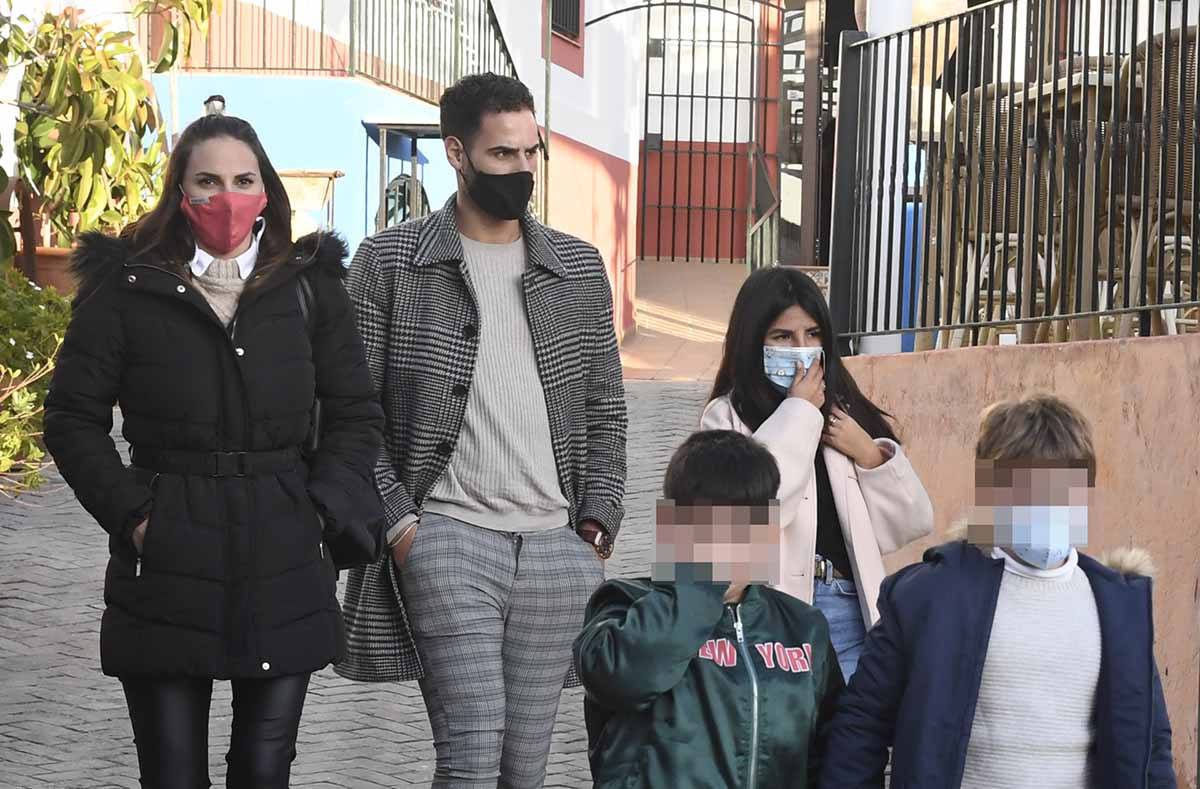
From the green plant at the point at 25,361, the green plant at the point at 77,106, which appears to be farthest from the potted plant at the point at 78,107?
the green plant at the point at 25,361

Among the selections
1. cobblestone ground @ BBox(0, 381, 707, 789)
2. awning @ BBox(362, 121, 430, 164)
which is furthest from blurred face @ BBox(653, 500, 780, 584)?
awning @ BBox(362, 121, 430, 164)

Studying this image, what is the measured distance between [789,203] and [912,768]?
70.3 feet

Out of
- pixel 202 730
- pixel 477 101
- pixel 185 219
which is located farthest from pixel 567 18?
pixel 202 730

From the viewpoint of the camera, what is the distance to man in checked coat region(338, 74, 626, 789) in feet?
14.3

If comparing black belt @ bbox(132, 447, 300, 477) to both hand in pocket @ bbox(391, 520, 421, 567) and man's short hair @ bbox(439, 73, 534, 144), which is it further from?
man's short hair @ bbox(439, 73, 534, 144)

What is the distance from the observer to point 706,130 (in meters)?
26.2

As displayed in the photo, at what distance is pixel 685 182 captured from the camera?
26859 mm

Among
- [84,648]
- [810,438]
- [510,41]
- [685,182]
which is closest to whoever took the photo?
[810,438]

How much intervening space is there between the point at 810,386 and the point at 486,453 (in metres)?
0.77

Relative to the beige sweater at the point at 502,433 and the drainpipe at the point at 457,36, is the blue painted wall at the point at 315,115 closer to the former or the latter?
the drainpipe at the point at 457,36

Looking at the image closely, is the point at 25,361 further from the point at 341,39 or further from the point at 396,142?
the point at 341,39

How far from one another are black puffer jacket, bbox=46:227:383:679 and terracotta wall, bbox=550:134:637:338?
54.7 feet

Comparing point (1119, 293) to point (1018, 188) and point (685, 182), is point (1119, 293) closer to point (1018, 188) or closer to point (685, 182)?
point (1018, 188)

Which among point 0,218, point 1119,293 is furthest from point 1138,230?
point 0,218
